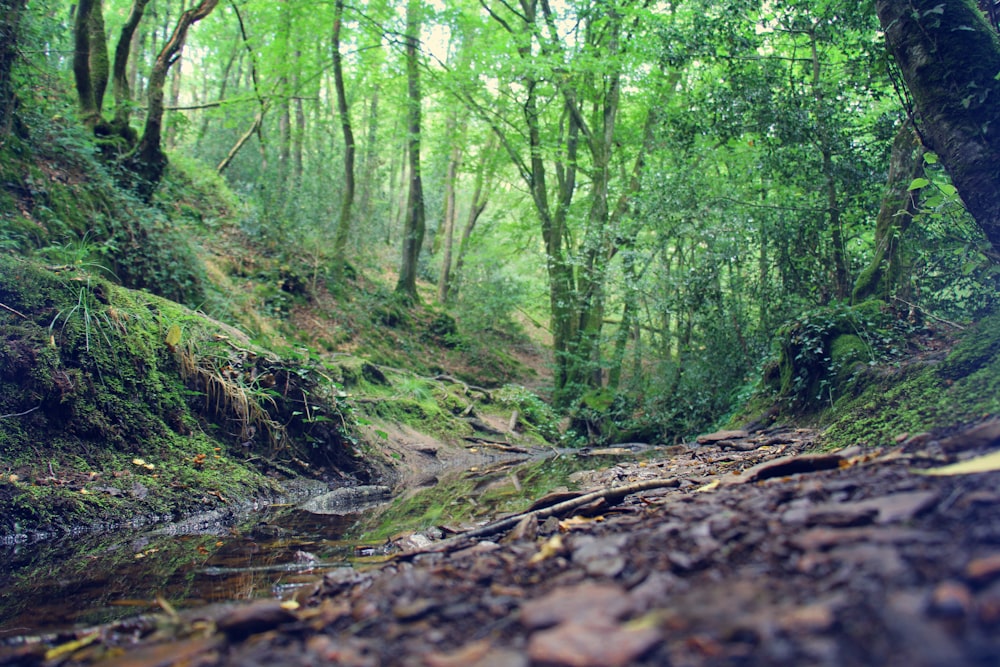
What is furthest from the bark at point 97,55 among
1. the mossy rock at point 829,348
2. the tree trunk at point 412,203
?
the mossy rock at point 829,348

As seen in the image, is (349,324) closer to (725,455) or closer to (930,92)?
(725,455)

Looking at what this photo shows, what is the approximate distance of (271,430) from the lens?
6297mm

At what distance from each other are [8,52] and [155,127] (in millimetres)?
2766

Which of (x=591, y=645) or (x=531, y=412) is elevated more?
(x=591, y=645)

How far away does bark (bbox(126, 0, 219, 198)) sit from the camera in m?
8.95

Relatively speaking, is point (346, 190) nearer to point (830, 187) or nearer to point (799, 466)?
point (830, 187)

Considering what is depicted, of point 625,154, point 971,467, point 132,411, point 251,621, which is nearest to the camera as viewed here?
point 251,621

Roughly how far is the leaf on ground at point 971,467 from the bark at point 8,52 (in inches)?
335

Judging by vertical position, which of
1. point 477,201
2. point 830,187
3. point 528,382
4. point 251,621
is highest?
point 477,201

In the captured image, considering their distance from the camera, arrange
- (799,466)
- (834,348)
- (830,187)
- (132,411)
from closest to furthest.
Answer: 1. (799,466)
2. (132,411)
3. (834,348)
4. (830,187)

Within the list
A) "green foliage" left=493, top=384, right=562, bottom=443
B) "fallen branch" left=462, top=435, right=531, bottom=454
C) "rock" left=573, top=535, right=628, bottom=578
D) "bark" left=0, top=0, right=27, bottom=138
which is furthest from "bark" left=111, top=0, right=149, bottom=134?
"rock" left=573, top=535, right=628, bottom=578

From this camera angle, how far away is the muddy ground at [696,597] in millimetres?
1186

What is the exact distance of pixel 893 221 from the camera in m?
7.12

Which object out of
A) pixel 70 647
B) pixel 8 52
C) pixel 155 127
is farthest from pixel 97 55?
pixel 70 647
